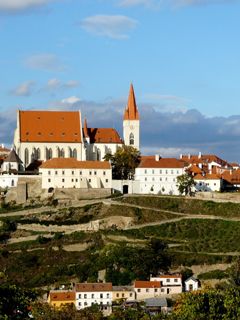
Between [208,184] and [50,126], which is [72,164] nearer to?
[50,126]

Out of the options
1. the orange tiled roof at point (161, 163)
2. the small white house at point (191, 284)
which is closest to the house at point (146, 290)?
the small white house at point (191, 284)

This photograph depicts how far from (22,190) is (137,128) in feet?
59.4

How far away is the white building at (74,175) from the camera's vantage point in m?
109

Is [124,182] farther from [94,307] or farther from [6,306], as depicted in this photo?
[6,306]

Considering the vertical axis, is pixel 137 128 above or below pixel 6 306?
above

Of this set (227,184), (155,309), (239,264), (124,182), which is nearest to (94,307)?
(155,309)

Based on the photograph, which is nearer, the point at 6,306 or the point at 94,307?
the point at 6,306

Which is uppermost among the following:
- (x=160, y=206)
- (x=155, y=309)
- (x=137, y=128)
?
(x=137, y=128)

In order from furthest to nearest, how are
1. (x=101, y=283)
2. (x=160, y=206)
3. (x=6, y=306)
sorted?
(x=160, y=206)
(x=101, y=283)
(x=6, y=306)

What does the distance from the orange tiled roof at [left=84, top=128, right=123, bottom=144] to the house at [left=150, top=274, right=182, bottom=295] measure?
33025mm

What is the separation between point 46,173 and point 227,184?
68.2ft

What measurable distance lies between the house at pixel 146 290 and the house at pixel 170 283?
0.56 metres

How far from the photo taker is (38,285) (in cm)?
9025

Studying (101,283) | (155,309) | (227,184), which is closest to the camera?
(155,309)
